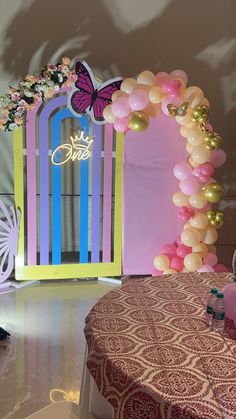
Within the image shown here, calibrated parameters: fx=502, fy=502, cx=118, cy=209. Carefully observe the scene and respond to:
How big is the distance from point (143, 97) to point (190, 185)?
30.2 inches

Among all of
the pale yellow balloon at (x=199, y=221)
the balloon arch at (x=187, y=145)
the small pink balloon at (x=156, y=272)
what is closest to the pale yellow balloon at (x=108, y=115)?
the balloon arch at (x=187, y=145)

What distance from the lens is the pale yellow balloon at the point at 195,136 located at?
384cm

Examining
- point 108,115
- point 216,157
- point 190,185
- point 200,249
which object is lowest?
point 200,249

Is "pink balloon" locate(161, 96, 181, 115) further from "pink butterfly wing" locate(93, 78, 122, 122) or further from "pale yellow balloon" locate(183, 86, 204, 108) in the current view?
"pink butterfly wing" locate(93, 78, 122, 122)

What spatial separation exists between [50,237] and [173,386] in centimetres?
321

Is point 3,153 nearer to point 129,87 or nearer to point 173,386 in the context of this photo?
point 129,87

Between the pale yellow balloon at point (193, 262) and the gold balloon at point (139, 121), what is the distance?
41.3 inches

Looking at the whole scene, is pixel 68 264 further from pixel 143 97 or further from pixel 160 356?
pixel 160 356

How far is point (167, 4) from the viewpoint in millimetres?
4410

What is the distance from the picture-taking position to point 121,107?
147 inches

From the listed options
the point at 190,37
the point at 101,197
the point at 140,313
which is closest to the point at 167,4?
the point at 190,37

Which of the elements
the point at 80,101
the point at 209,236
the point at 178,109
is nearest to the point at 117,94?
the point at 80,101

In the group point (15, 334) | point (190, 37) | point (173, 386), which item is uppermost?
point (190, 37)

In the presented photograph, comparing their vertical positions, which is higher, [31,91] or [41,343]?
[31,91]
